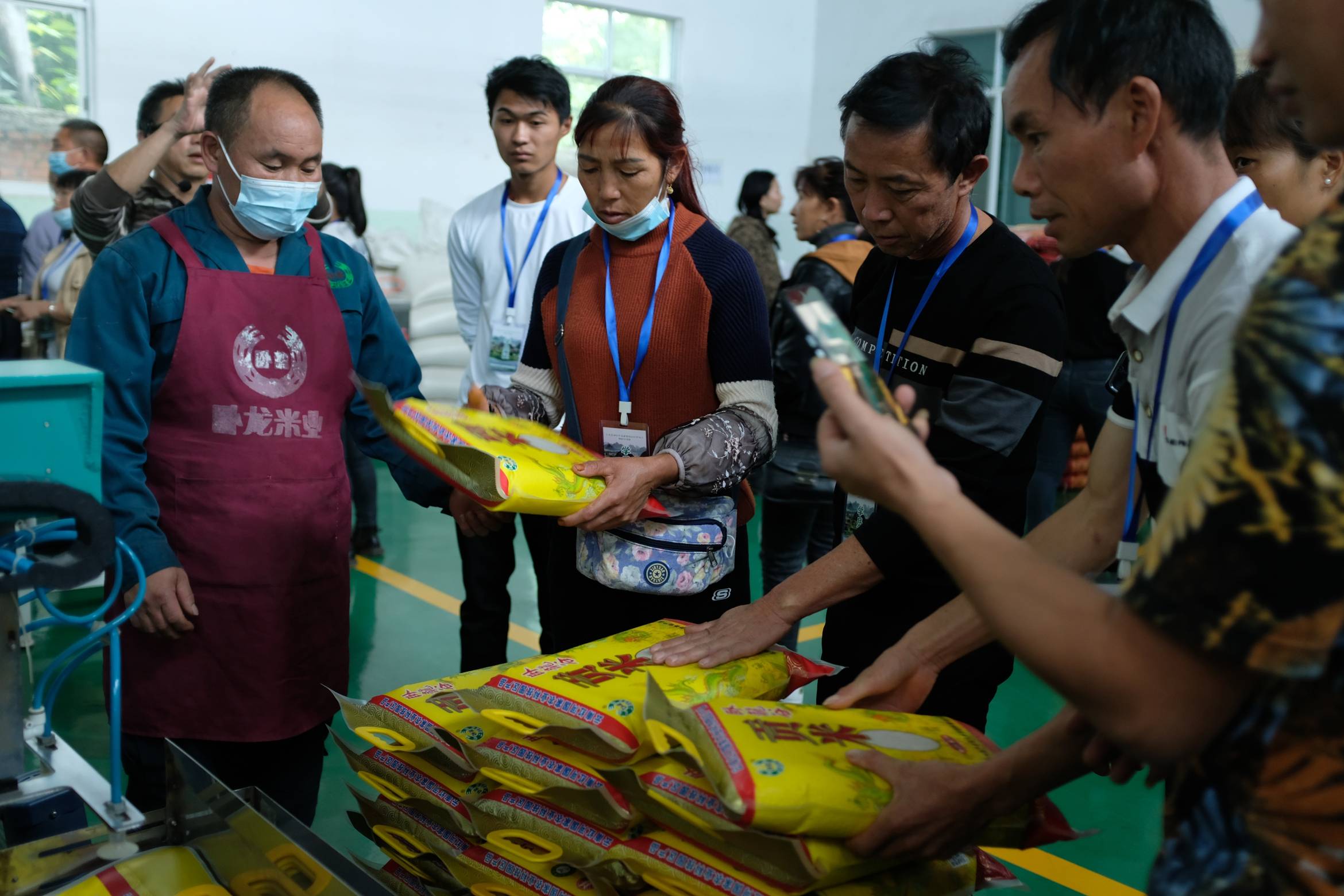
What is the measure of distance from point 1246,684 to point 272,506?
1560 mm

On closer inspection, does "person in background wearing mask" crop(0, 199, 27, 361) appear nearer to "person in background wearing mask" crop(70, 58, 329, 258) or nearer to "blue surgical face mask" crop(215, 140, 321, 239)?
"person in background wearing mask" crop(70, 58, 329, 258)

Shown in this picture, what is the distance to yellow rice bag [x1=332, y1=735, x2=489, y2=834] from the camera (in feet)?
4.44

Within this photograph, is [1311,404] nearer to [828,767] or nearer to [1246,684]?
[1246,684]

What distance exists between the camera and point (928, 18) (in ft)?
33.2

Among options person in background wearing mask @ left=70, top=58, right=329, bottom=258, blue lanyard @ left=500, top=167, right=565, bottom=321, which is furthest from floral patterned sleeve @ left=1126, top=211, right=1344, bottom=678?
blue lanyard @ left=500, top=167, right=565, bottom=321

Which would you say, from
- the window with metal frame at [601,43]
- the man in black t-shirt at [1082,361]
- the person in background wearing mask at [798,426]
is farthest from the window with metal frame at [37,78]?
the man in black t-shirt at [1082,361]

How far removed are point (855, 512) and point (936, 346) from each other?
31 cm

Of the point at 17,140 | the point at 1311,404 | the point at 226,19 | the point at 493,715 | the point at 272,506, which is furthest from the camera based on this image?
the point at 226,19

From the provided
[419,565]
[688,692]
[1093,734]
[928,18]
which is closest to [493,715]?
[688,692]

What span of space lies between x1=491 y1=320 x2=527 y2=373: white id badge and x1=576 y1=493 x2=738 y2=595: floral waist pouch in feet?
4.16

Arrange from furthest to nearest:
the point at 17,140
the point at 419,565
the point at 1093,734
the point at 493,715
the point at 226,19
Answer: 1. the point at 226,19
2. the point at 17,140
3. the point at 419,565
4. the point at 493,715
5. the point at 1093,734

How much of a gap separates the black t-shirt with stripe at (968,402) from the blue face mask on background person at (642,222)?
18.4 inches

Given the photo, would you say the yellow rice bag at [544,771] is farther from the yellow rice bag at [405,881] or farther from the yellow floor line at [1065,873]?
the yellow floor line at [1065,873]

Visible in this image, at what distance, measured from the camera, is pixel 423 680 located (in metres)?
3.56
